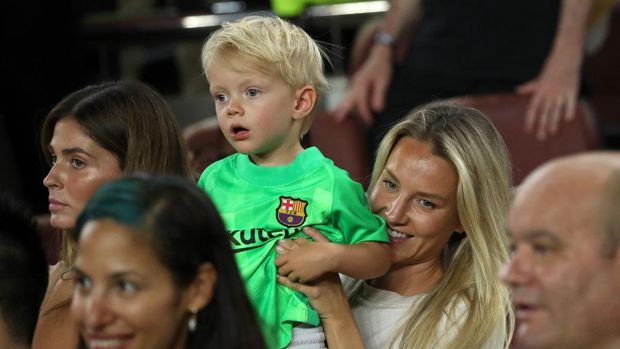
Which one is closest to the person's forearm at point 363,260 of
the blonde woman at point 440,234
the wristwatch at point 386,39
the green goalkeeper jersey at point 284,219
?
the green goalkeeper jersey at point 284,219

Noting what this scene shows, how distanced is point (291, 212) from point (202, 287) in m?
0.55

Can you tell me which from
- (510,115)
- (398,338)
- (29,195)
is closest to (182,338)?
(398,338)

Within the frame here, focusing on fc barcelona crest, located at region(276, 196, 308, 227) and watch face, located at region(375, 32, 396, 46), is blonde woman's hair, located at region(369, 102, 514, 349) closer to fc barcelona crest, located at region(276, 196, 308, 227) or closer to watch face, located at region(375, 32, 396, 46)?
fc barcelona crest, located at region(276, 196, 308, 227)

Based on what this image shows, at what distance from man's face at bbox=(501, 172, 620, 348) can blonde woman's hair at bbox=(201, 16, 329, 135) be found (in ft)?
2.35

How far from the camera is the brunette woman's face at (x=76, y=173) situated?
8.36ft

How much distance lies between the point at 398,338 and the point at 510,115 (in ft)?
4.75

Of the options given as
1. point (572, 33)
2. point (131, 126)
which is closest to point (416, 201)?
point (131, 126)

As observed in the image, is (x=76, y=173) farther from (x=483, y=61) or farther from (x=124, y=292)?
(x=483, y=61)

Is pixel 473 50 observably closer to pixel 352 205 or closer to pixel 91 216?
pixel 352 205

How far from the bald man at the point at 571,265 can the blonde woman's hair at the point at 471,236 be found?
67cm

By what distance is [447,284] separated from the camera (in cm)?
273

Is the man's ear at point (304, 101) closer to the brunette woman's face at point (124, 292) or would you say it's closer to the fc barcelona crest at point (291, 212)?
the fc barcelona crest at point (291, 212)

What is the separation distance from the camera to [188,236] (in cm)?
190

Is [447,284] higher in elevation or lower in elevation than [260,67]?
lower
